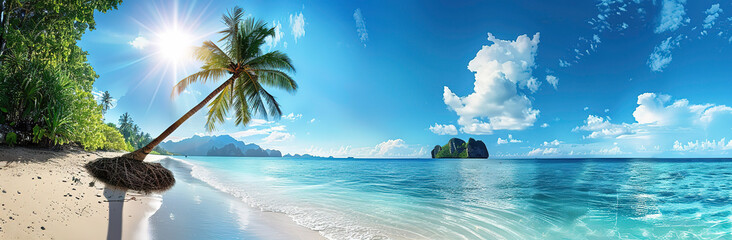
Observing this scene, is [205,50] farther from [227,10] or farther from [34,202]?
[34,202]

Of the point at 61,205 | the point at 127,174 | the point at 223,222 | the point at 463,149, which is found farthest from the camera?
the point at 463,149

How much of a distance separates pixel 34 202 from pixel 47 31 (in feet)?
32.1

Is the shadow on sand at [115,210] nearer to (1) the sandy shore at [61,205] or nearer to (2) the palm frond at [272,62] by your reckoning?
(1) the sandy shore at [61,205]

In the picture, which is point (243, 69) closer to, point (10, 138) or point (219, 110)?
point (219, 110)

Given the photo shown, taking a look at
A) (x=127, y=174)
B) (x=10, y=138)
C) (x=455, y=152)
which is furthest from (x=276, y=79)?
(x=455, y=152)

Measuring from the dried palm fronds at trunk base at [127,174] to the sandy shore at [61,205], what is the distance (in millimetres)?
269

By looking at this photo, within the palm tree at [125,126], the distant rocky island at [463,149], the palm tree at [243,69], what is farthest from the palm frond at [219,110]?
the distant rocky island at [463,149]

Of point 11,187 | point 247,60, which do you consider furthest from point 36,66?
point 11,187

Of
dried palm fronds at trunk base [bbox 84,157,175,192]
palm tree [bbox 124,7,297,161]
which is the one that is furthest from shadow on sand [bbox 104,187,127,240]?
palm tree [bbox 124,7,297,161]

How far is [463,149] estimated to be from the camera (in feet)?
386

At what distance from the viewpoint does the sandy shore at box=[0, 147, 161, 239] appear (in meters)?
3.58

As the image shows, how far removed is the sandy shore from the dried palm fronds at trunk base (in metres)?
0.27

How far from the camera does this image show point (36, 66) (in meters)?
9.09

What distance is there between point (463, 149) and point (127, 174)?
120 metres
